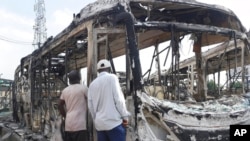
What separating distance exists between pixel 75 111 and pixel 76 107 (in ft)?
0.19

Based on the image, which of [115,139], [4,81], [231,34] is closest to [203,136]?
[115,139]

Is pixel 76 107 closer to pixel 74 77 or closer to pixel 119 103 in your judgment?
pixel 74 77

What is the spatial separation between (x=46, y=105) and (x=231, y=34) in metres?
4.63

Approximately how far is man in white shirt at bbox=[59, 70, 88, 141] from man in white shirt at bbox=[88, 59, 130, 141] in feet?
1.48

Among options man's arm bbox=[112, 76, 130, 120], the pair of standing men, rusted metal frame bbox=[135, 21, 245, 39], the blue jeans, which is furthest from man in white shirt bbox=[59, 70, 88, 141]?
rusted metal frame bbox=[135, 21, 245, 39]

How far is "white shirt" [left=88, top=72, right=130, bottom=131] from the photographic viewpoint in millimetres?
4094

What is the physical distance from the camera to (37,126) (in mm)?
8828

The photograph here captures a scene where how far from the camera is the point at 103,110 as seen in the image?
4156mm

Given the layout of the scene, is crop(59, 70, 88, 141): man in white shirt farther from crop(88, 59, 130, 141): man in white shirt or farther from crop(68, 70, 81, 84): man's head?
crop(88, 59, 130, 141): man in white shirt

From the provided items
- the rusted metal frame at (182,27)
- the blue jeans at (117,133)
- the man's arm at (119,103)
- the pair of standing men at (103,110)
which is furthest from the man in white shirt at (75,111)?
the rusted metal frame at (182,27)

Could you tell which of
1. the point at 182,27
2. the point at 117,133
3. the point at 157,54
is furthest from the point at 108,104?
the point at 157,54

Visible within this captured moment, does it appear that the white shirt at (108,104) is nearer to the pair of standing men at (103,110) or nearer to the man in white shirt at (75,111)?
the pair of standing men at (103,110)

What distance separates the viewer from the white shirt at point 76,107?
464 cm

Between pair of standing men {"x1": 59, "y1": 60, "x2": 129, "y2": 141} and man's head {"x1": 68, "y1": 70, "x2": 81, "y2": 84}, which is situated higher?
man's head {"x1": 68, "y1": 70, "x2": 81, "y2": 84}
